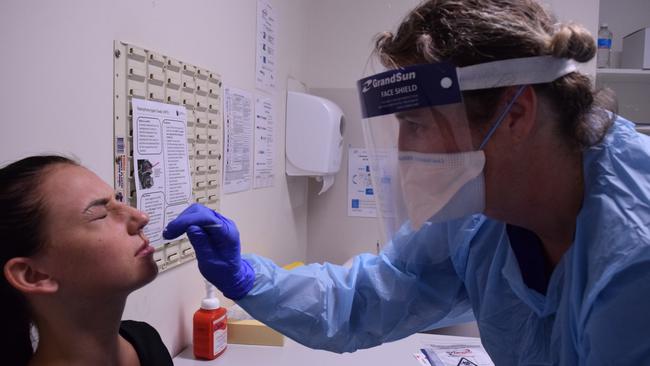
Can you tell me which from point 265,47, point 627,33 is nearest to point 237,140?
point 265,47

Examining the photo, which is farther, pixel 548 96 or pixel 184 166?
pixel 184 166

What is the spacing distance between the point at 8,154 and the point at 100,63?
30 centimetres

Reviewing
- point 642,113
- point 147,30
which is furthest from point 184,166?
point 642,113

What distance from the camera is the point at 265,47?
6.59 feet

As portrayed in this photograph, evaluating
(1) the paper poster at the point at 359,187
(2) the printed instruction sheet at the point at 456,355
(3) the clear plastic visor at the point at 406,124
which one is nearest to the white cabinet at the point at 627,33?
(1) the paper poster at the point at 359,187

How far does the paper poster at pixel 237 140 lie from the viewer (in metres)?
1.66

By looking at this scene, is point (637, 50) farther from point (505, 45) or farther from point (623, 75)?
point (505, 45)

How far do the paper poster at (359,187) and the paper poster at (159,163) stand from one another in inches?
58.4

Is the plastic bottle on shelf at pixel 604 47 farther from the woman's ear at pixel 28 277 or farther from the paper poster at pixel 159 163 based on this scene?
the woman's ear at pixel 28 277

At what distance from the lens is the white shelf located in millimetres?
2605

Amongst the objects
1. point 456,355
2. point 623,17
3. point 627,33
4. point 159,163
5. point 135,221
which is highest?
point 623,17

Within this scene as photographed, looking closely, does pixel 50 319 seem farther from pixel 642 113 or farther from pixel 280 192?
pixel 642 113

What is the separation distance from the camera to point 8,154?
0.81 meters

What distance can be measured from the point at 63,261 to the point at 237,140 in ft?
3.40
